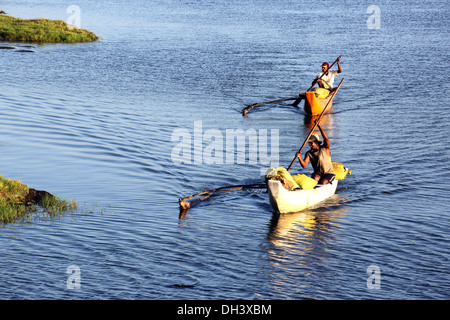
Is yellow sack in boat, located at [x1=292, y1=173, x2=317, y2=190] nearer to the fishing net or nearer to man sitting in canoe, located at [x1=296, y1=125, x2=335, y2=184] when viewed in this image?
the fishing net

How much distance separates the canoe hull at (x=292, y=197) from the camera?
1897 cm

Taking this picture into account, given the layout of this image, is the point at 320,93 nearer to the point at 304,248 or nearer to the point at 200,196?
the point at 200,196

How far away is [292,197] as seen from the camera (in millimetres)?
19391

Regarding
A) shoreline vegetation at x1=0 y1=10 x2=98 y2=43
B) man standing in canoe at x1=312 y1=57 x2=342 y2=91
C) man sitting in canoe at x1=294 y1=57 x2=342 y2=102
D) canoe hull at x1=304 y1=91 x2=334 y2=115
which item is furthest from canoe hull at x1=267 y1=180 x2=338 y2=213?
shoreline vegetation at x1=0 y1=10 x2=98 y2=43

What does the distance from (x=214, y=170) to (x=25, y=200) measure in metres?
7.60

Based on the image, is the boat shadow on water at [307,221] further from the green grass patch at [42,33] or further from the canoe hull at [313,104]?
the green grass patch at [42,33]

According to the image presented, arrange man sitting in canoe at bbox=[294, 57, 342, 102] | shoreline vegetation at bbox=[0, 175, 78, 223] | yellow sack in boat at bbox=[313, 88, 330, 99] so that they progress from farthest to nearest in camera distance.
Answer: man sitting in canoe at bbox=[294, 57, 342, 102]
yellow sack in boat at bbox=[313, 88, 330, 99]
shoreline vegetation at bbox=[0, 175, 78, 223]

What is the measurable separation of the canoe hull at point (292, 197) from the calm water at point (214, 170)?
0.32 m

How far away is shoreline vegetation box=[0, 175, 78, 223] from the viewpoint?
720 inches

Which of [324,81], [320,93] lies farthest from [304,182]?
[324,81]

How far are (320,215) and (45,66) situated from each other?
29516 millimetres

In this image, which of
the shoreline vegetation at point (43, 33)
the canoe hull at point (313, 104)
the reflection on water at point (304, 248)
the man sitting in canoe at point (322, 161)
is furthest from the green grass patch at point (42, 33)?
the reflection on water at point (304, 248)

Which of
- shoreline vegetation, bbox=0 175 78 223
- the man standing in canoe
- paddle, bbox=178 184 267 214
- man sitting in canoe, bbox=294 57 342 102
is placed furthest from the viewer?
the man standing in canoe

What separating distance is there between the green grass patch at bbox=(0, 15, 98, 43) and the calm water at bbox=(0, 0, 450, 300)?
2255mm
